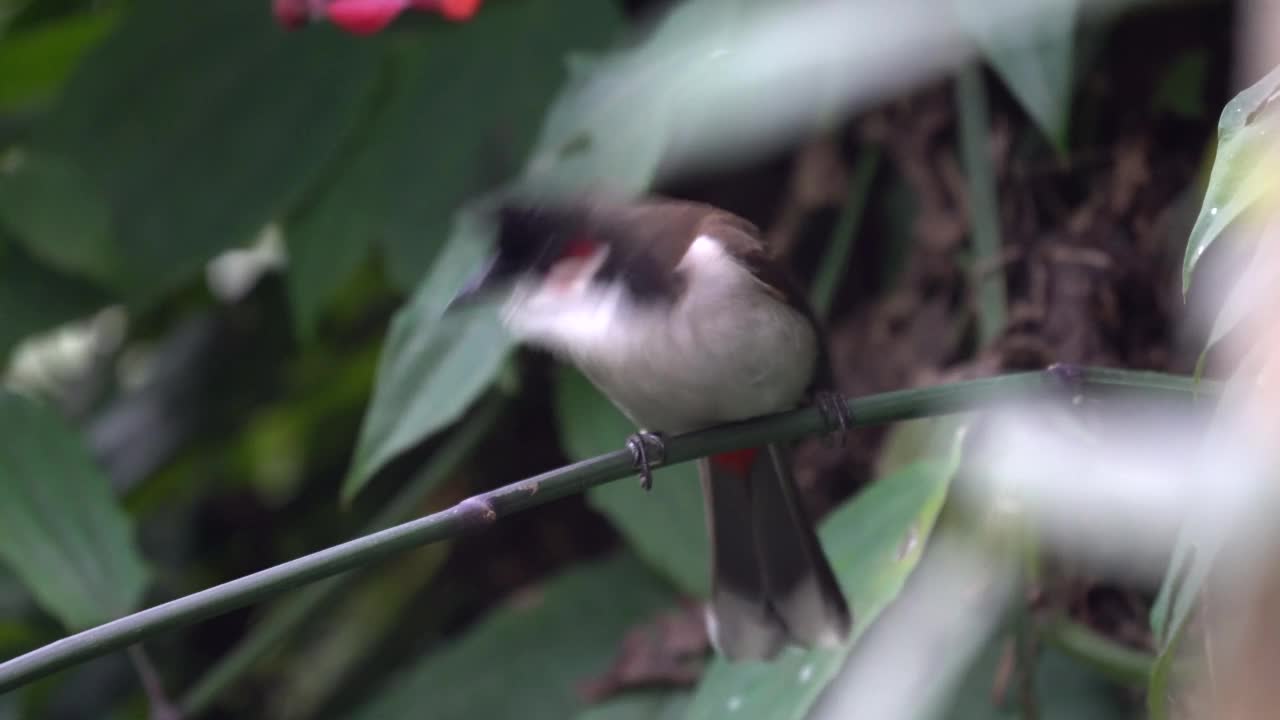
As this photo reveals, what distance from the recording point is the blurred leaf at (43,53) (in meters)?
2.24

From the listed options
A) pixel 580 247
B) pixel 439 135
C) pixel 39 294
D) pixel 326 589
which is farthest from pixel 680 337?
pixel 39 294

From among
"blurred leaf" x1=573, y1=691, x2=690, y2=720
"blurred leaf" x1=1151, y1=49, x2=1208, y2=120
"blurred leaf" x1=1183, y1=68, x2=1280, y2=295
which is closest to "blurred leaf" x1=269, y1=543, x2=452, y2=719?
"blurred leaf" x1=573, y1=691, x2=690, y2=720

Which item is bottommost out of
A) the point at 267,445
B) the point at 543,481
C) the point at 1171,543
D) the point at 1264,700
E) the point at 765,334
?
the point at 267,445

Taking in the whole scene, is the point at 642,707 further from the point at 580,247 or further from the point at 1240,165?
the point at 1240,165

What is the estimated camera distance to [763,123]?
197 cm

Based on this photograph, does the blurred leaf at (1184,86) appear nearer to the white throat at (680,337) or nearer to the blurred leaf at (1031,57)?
the blurred leaf at (1031,57)

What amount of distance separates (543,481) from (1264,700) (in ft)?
1.97

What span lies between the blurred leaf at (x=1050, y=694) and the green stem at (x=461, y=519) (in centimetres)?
68

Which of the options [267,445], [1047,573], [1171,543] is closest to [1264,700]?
[1171,543]

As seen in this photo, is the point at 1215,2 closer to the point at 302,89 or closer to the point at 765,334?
the point at 765,334

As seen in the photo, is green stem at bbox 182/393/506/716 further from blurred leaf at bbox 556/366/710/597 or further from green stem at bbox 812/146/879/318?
green stem at bbox 812/146/879/318

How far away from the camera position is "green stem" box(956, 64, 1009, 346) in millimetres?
1924

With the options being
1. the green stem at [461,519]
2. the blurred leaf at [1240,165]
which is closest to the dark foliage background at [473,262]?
the green stem at [461,519]

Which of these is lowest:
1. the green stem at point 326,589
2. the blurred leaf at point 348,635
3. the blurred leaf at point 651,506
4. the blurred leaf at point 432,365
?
the blurred leaf at point 348,635
